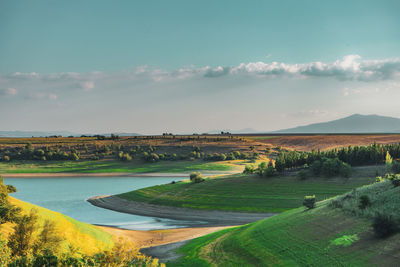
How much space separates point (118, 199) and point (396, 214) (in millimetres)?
62608

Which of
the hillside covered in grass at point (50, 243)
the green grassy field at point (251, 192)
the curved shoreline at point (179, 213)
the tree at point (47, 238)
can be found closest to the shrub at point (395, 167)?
the green grassy field at point (251, 192)

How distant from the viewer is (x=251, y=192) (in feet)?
216

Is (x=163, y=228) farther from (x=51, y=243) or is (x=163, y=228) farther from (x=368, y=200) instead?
(x=368, y=200)

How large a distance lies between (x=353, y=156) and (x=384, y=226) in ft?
176

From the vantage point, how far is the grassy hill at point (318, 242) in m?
20.0

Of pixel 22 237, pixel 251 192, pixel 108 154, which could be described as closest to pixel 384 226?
pixel 22 237

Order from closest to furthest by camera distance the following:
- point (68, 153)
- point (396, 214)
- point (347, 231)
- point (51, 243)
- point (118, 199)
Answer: point (396, 214) → point (347, 231) → point (51, 243) → point (118, 199) → point (68, 153)

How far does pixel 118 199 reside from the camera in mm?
75188

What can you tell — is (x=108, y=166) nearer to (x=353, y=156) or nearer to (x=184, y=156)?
(x=184, y=156)

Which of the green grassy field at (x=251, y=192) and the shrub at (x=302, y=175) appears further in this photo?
the shrub at (x=302, y=175)

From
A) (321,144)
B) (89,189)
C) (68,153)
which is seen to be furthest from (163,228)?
(321,144)

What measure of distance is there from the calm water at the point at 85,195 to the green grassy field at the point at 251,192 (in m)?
9.25

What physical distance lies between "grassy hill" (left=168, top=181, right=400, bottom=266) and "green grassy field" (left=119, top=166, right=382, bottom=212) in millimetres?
26671

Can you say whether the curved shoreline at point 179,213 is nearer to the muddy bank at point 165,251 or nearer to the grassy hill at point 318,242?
the muddy bank at point 165,251
